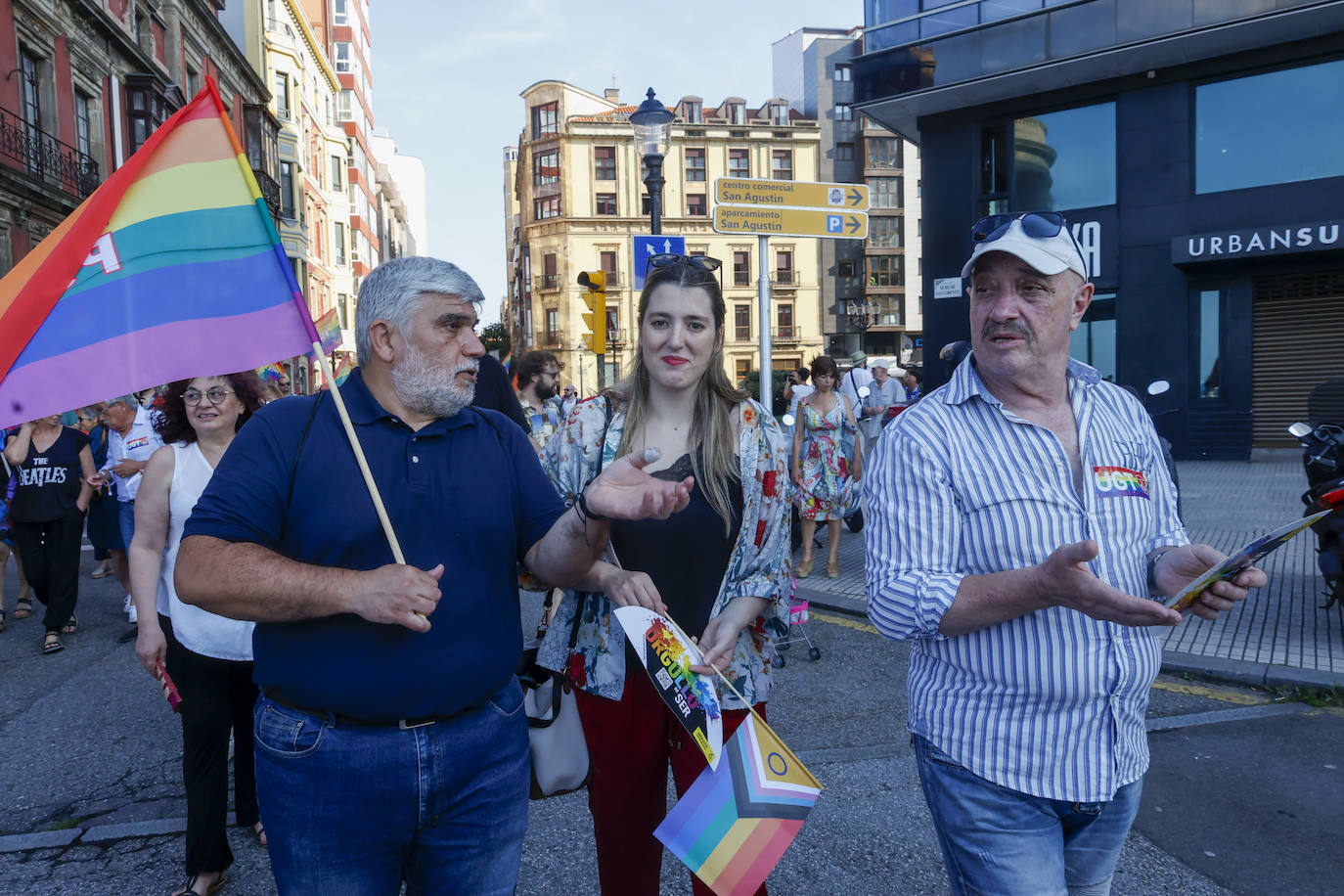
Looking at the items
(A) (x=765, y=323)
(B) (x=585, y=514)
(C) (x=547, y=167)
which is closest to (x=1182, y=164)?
(A) (x=765, y=323)

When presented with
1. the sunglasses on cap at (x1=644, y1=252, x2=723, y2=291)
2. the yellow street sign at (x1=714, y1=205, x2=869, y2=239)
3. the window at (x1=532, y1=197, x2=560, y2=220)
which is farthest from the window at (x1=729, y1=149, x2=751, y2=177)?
the sunglasses on cap at (x1=644, y1=252, x2=723, y2=291)

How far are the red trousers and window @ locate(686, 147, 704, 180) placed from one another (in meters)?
57.4

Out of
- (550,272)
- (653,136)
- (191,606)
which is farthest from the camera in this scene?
(550,272)

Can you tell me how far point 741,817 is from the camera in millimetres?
2025

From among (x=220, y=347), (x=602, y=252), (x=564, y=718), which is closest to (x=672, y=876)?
(x=564, y=718)

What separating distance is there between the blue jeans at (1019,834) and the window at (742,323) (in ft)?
179

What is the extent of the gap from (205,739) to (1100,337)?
707 inches

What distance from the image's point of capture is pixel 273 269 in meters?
2.27

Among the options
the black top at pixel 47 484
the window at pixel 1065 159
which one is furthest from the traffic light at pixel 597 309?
the window at pixel 1065 159

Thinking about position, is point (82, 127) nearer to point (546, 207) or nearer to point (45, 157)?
point (45, 157)

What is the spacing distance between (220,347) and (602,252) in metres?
55.8

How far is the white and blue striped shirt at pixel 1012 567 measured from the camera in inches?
73.0

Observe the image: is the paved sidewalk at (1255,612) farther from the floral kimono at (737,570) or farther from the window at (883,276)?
the window at (883,276)

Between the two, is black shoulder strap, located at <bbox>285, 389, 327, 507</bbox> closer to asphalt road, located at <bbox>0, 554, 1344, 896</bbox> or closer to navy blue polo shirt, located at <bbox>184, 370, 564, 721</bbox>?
navy blue polo shirt, located at <bbox>184, 370, 564, 721</bbox>
